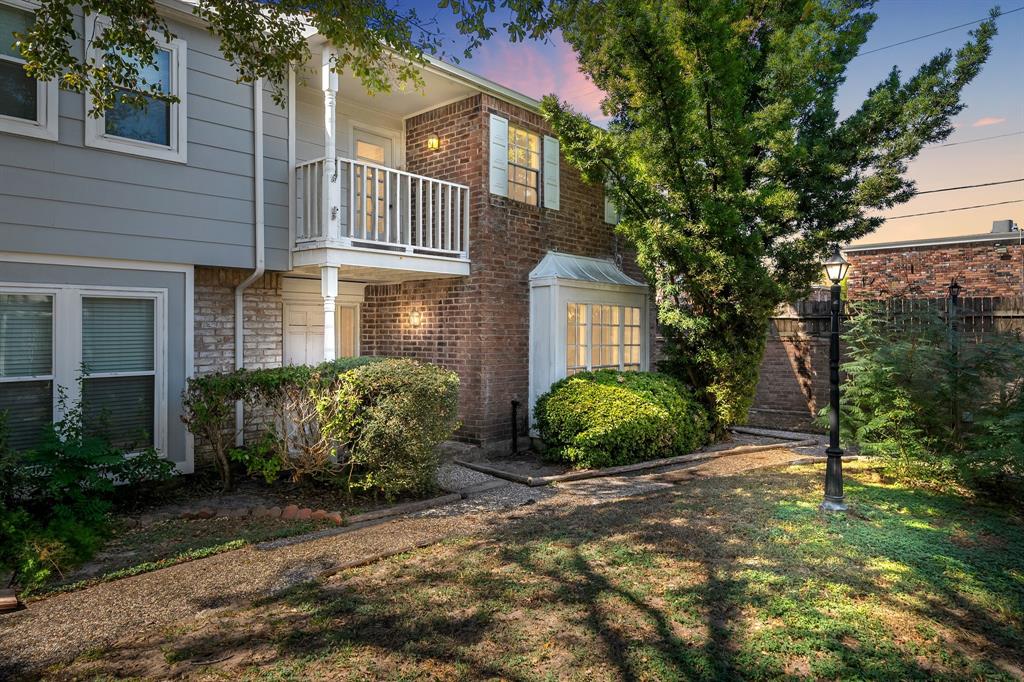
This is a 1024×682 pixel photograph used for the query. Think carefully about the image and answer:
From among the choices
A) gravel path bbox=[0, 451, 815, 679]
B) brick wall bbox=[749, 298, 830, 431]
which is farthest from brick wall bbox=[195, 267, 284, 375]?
brick wall bbox=[749, 298, 830, 431]

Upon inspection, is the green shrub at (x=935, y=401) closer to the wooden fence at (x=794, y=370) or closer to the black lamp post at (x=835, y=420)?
the black lamp post at (x=835, y=420)

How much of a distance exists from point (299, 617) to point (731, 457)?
7.23 meters

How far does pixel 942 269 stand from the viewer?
14.8 meters

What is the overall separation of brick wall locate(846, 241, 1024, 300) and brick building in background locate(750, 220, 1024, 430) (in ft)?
0.05

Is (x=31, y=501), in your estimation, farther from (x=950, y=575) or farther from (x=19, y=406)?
(x=950, y=575)

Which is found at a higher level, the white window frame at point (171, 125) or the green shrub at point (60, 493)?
the white window frame at point (171, 125)

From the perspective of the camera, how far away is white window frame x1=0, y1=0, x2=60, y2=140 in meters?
5.85

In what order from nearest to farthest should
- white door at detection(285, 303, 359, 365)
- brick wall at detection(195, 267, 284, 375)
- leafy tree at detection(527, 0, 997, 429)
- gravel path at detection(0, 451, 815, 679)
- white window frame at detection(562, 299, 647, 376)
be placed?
gravel path at detection(0, 451, 815, 679)
brick wall at detection(195, 267, 284, 375)
leafy tree at detection(527, 0, 997, 429)
white door at detection(285, 303, 359, 365)
white window frame at detection(562, 299, 647, 376)

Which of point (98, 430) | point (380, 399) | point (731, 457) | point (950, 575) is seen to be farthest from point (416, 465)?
point (731, 457)

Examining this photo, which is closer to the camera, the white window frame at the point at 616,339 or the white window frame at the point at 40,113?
the white window frame at the point at 40,113

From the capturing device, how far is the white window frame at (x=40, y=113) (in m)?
5.85

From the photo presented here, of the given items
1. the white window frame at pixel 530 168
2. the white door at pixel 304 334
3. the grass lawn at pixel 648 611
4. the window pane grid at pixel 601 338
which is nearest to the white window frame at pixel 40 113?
the white door at pixel 304 334

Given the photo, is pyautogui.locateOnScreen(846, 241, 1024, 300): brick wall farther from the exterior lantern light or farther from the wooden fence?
the exterior lantern light

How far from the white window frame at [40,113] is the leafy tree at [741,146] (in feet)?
19.0
